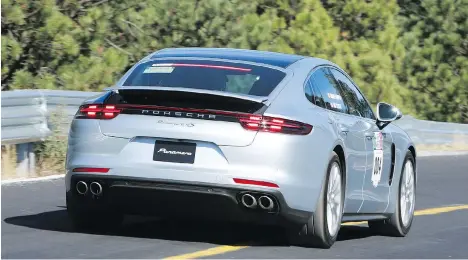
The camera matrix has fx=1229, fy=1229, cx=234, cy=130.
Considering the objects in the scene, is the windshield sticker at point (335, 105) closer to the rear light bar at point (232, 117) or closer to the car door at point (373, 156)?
the car door at point (373, 156)

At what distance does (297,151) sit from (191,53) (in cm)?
149

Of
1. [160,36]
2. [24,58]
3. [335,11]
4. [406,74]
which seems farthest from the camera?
[406,74]

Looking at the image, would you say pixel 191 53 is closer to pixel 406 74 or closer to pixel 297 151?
pixel 297 151

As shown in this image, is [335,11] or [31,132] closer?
[31,132]

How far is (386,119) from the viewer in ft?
34.3

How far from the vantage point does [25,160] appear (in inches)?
562

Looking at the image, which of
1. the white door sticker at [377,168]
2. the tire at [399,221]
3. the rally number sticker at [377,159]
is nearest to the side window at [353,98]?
the rally number sticker at [377,159]

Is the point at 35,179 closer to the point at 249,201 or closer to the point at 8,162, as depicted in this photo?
the point at 8,162

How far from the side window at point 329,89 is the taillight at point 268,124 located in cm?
90

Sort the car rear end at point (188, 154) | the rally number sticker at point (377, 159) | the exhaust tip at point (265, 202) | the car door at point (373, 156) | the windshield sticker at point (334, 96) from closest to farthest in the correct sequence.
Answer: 1. the car rear end at point (188, 154)
2. the exhaust tip at point (265, 202)
3. the windshield sticker at point (334, 96)
4. the car door at point (373, 156)
5. the rally number sticker at point (377, 159)

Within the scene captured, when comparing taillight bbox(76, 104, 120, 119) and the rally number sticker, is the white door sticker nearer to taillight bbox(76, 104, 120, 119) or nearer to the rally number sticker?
the rally number sticker

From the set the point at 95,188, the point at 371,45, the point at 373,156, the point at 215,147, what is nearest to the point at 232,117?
the point at 215,147

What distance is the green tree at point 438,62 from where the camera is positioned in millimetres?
35594

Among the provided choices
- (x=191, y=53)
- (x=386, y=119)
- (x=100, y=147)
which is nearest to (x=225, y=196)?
(x=100, y=147)
